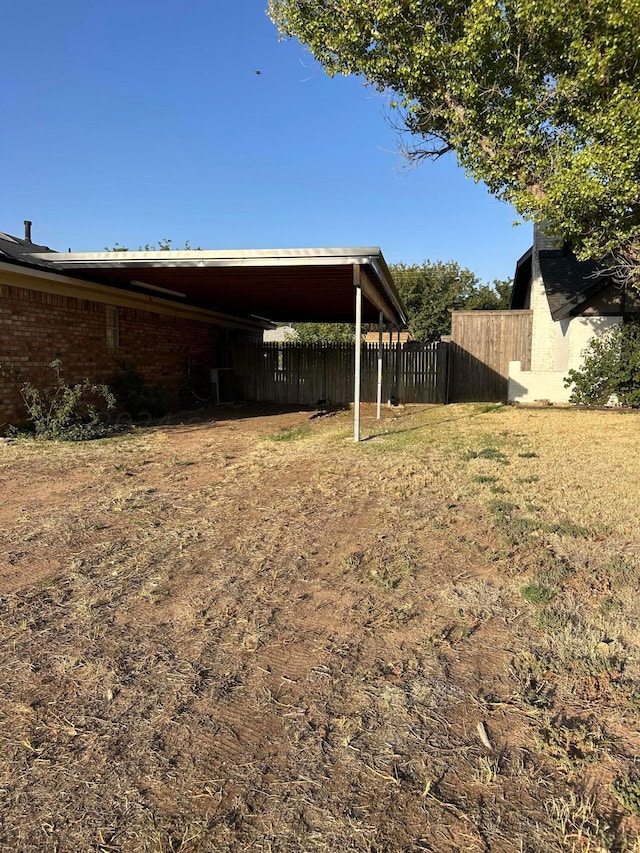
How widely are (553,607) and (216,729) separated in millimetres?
1940

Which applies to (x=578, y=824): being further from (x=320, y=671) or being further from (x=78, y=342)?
(x=78, y=342)

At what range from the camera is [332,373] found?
1541 centimetres

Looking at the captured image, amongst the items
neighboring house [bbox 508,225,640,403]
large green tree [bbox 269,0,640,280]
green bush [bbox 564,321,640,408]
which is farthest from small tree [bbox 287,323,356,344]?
large green tree [bbox 269,0,640,280]

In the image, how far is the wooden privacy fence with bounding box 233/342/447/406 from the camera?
14781 millimetres

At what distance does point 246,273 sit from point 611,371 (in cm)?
940

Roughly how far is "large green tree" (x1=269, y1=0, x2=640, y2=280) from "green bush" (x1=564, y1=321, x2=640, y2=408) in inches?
120

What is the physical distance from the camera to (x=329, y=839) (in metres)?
1.54

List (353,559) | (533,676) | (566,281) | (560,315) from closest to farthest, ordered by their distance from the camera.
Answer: (533,676) < (353,559) < (560,315) < (566,281)

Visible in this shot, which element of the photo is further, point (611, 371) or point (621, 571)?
point (611, 371)

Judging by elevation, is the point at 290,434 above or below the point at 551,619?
above

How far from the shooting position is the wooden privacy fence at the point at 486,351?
14641 millimetres

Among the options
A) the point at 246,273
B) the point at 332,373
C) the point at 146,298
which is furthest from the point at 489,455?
the point at 332,373

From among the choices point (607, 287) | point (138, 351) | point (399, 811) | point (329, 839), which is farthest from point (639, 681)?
point (607, 287)

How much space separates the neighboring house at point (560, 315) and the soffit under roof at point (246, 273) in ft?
14.0
